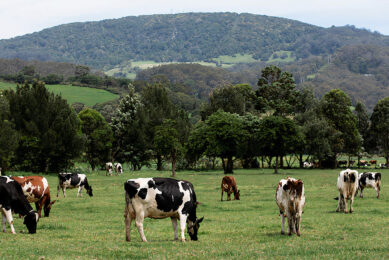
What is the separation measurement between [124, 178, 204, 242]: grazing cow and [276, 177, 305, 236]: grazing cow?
3285mm

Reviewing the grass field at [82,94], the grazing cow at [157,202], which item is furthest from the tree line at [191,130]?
the grass field at [82,94]

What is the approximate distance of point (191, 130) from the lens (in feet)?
300

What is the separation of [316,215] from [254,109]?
83.3 meters

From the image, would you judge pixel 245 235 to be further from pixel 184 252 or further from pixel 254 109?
pixel 254 109

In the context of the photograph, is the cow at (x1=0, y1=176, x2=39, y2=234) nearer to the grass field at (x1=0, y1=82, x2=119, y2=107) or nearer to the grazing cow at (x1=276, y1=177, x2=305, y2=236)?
the grazing cow at (x1=276, y1=177, x2=305, y2=236)

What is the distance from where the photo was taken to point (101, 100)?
553 feet

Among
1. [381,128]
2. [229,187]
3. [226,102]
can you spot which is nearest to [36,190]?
[229,187]

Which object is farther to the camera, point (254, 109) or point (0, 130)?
point (254, 109)

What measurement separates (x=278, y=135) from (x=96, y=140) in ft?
109

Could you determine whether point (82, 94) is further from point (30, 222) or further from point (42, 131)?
point (30, 222)

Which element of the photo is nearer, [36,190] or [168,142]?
[36,190]

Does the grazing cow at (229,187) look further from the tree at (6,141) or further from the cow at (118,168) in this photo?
the cow at (118,168)

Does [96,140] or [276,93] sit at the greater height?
[276,93]

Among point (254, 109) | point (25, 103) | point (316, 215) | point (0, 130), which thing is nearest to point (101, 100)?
point (254, 109)
